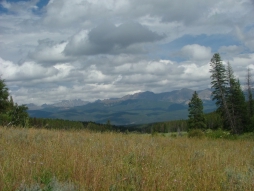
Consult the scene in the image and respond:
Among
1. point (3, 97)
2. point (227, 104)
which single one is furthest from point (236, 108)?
point (3, 97)

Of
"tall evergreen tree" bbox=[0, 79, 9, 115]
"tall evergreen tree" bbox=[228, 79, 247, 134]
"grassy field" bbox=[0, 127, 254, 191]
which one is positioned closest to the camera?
"grassy field" bbox=[0, 127, 254, 191]

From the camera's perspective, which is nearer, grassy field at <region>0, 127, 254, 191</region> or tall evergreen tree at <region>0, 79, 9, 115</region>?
grassy field at <region>0, 127, 254, 191</region>

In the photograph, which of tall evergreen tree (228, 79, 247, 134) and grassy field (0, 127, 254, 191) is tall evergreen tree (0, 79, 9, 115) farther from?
tall evergreen tree (228, 79, 247, 134)

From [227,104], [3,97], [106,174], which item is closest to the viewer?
[106,174]

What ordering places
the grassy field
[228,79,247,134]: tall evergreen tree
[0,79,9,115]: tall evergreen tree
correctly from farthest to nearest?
[228,79,247,134]: tall evergreen tree < [0,79,9,115]: tall evergreen tree < the grassy field

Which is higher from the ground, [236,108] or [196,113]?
[236,108]

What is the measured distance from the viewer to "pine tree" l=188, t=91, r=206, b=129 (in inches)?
2218

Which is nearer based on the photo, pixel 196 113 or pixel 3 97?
pixel 3 97

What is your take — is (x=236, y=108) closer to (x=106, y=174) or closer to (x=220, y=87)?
(x=220, y=87)

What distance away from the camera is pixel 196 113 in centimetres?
5731

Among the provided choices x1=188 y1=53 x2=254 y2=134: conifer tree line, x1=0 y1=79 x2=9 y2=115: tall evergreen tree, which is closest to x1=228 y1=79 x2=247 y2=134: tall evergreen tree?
x1=188 y1=53 x2=254 y2=134: conifer tree line


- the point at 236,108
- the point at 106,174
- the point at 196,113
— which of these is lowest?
the point at 106,174

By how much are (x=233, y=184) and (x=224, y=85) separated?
42.1 meters

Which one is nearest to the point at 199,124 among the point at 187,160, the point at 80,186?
the point at 187,160
